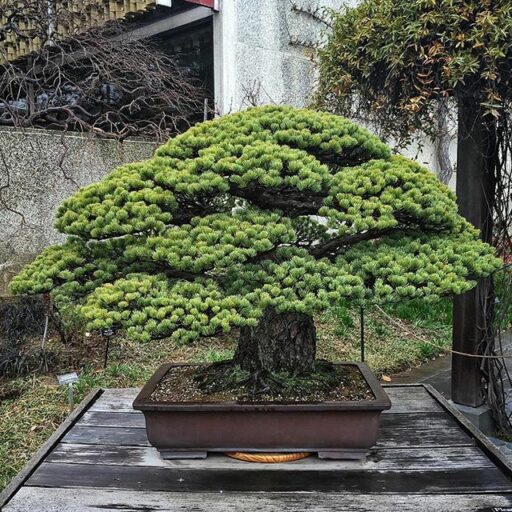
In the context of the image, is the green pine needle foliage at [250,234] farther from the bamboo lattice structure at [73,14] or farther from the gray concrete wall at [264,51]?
the bamboo lattice structure at [73,14]

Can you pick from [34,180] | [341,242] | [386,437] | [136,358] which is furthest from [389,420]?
[34,180]

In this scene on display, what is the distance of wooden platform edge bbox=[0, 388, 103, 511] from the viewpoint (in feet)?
3.61

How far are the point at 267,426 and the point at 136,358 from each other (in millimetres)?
2049

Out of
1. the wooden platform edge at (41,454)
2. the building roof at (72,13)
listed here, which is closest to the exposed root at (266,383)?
the wooden platform edge at (41,454)

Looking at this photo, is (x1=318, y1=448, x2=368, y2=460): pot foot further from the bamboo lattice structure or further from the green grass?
the bamboo lattice structure

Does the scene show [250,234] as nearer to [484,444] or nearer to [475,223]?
[484,444]

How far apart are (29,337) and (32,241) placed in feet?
1.86

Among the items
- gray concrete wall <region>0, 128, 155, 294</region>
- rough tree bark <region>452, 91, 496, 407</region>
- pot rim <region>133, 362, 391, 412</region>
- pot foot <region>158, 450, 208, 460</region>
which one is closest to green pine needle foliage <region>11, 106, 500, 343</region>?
pot rim <region>133, 362, 391, 412</region>

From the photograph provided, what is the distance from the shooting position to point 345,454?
1.23m

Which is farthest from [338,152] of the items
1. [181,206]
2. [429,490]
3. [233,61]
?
[233,61]

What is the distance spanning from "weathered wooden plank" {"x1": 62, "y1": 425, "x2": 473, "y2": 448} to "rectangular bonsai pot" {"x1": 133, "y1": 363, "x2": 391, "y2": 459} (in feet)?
0.55

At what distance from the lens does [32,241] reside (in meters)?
3.13

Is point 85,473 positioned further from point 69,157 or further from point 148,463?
point 69,157

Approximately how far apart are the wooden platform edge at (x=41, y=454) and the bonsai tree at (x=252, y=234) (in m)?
0.38
